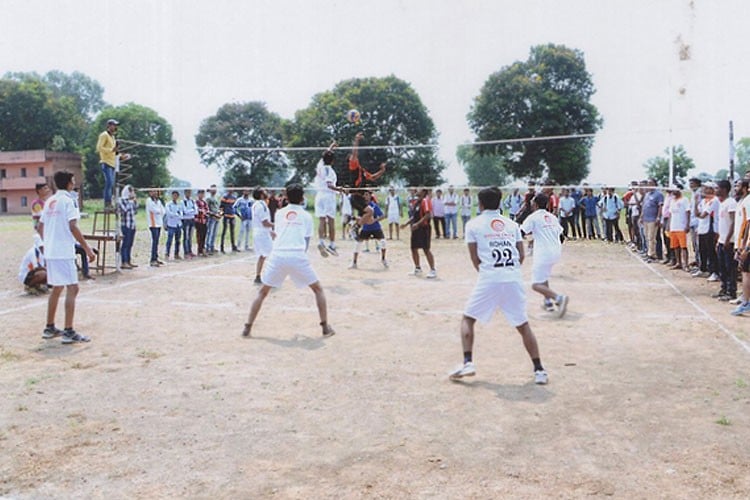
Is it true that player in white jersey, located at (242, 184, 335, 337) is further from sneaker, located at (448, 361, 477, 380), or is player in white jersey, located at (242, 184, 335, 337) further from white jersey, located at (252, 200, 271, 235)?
white jersey, located at (252, 200, 271, 235)

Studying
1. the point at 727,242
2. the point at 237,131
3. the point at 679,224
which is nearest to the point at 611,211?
the point at 679,224

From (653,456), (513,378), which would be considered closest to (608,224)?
(513,378)

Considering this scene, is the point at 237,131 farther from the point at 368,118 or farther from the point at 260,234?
the point at 260,234

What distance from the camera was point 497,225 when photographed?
6.40 metres

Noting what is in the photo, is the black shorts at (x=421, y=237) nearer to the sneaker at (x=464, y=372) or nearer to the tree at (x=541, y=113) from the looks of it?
the sneaker at (x=464, y=372)

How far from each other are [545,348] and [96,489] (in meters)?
5.23

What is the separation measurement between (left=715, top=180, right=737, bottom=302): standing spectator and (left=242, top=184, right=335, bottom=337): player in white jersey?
22.8 feet

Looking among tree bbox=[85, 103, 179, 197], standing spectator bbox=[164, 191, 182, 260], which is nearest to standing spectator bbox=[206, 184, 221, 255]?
standing spectator bbox=[164, 191, 182, 260]

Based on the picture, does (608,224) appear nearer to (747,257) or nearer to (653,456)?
(747,257)

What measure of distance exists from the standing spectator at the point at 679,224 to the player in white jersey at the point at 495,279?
31.0 ft

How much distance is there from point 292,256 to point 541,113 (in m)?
43.4

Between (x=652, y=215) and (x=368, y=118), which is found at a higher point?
(x=368, y=118)

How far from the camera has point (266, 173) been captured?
210ft

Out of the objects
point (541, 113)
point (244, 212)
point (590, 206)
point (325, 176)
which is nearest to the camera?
point (325, 176)
